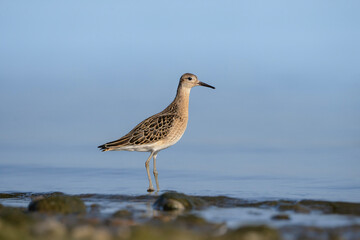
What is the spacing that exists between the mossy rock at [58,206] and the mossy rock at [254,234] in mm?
3178

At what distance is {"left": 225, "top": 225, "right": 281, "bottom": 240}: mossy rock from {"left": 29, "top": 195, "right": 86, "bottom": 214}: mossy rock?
3.18m

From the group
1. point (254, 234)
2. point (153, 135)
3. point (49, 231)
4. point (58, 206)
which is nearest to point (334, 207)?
point (254, 234)

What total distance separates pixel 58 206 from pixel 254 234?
357cm

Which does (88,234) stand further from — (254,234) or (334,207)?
(334,207)

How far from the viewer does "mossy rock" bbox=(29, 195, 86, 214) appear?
8.65 metres

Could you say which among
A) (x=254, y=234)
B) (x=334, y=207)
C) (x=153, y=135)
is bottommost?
(x=254, y=234)

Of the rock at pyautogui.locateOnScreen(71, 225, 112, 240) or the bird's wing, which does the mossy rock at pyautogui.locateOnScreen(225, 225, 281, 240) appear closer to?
the rock at pyautogui.locateOnScreen(71, 225, 112, 240)

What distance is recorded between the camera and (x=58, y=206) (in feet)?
28.5

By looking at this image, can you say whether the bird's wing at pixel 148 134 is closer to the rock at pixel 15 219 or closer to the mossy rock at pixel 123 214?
the mossy rock at pixel 123 214

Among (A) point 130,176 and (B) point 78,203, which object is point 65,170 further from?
(B) point 78,203

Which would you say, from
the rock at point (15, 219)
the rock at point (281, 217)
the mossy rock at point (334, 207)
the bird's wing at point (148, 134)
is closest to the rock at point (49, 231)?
the rock at point (15, 219)

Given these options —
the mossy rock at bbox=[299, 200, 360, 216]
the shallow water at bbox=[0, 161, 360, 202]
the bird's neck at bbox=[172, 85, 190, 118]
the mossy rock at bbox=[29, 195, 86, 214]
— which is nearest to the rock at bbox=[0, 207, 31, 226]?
the mossy rock at bbox=[29, 195, 86, 214]

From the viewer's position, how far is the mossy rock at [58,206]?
8648 millimetres

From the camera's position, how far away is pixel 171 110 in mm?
13883
